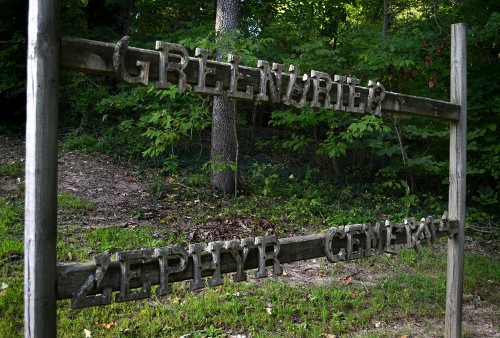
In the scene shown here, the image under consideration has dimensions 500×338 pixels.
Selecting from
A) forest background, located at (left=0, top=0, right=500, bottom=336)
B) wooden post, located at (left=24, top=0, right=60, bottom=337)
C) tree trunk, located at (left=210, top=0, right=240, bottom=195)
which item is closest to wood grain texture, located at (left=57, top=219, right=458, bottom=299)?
wooden post, located at (left=24, top=0, right=60, bottom=337)

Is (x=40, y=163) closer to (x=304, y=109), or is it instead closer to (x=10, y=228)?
(x=10, y=228)

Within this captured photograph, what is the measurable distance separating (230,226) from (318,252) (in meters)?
3.82

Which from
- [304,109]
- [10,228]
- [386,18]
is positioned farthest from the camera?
[386,18]

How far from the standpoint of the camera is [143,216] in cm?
684

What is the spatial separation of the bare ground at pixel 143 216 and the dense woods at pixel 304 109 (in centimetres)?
80

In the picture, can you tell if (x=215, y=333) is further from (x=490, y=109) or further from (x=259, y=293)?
(x=490, y=109)

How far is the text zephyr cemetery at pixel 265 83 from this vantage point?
7.24 ft

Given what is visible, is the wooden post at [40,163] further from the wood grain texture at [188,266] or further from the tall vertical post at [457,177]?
the tall vertical post at [457,177]

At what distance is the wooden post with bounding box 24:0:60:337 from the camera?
1874mm

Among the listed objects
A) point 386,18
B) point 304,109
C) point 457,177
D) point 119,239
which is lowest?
point 119,239

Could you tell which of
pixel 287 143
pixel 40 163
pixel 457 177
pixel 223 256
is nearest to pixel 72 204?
pixel 287 143

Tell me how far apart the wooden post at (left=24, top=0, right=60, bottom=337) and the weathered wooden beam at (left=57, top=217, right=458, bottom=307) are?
12 cm

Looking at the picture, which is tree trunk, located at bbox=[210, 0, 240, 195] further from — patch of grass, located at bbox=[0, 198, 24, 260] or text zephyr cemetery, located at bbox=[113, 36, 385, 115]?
text zephyr cemetery, located at bbox=[113, 36, 385, 115]

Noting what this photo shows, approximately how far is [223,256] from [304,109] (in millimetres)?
6104
